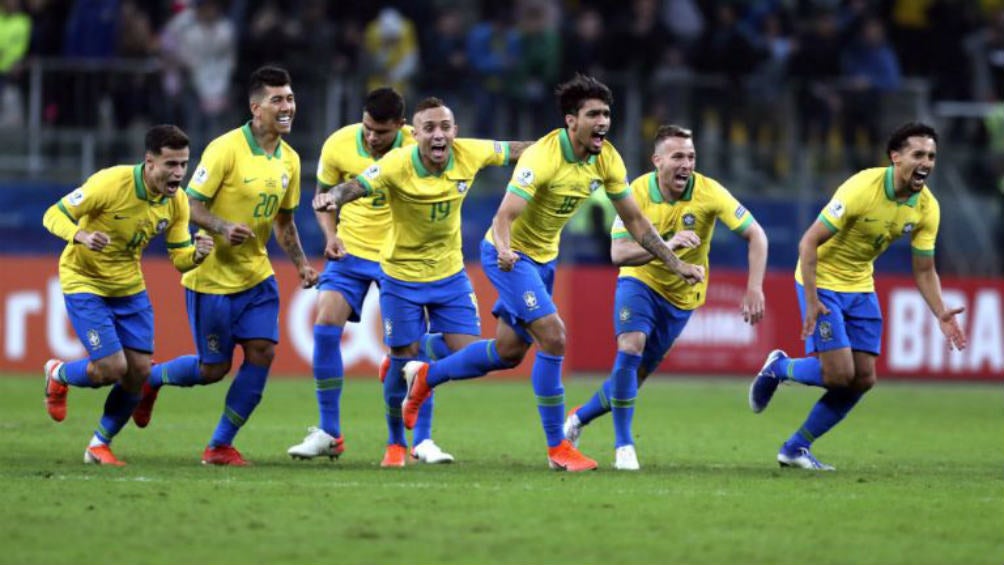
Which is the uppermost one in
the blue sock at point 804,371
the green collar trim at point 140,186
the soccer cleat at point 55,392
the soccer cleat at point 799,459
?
the green collar trim at point 140,186

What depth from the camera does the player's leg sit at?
11.8 metres

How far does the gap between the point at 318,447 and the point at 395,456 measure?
1.82 feet

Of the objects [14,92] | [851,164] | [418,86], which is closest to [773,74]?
[851,164]

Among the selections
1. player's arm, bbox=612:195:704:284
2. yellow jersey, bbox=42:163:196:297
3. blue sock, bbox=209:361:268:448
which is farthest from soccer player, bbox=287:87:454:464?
player's arm, bbox=612:195:704:284

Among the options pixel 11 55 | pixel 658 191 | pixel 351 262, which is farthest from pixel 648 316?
pixel 11 55

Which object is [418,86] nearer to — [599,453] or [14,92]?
[14,92]

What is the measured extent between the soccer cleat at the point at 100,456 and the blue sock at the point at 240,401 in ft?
2.21

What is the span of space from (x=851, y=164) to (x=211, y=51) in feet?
29.0

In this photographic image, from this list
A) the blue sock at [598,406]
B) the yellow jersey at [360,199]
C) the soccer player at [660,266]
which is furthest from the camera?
the yellow jersey at [360,199]

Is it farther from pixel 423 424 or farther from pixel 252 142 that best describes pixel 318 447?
pixel 252 142

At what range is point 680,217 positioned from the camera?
Answer: 12328 mm

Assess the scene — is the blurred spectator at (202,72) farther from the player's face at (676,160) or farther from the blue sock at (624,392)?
the blue sock at (624,392)

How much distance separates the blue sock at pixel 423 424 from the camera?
12.5m

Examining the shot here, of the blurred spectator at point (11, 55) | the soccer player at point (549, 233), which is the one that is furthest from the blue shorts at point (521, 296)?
the blurred spectator at point (11, 55)
